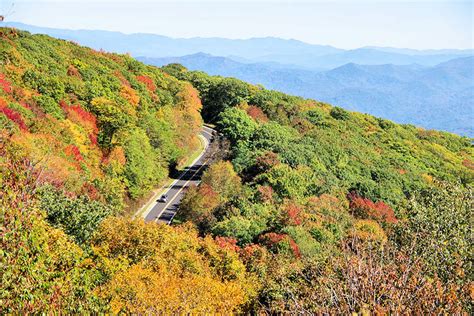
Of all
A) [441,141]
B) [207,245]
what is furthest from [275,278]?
[441,141]

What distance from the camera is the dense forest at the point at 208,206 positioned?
11984 mm

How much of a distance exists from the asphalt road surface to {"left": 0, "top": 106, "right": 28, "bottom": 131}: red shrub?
16.6 m

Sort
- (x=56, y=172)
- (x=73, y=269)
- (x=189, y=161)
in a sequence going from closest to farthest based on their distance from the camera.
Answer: (x=73, y=269) → (x=56, y=172) → (x=189, y=161)

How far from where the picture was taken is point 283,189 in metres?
46.4

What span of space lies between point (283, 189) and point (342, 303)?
35336 millimetres

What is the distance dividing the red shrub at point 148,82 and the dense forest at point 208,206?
1.03 meters

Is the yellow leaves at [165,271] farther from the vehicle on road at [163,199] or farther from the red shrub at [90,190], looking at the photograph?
the vehicle on road at [163,199]

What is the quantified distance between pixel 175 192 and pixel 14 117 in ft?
79.5

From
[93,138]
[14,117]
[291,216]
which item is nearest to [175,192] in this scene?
[93,138]

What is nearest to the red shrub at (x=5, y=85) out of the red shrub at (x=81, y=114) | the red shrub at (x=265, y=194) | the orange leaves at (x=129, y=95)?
the red shrub at (x=81, y=114)

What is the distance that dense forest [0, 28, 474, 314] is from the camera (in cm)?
1198

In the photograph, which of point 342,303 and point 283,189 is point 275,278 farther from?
point 283,189

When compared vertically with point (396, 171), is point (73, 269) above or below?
above

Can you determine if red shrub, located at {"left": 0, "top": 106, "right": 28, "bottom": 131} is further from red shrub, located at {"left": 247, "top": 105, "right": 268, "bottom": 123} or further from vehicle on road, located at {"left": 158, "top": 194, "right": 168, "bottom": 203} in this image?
red shrub, located at {"left": 247, "top": 105, "right": 268, "bottom": 123}
